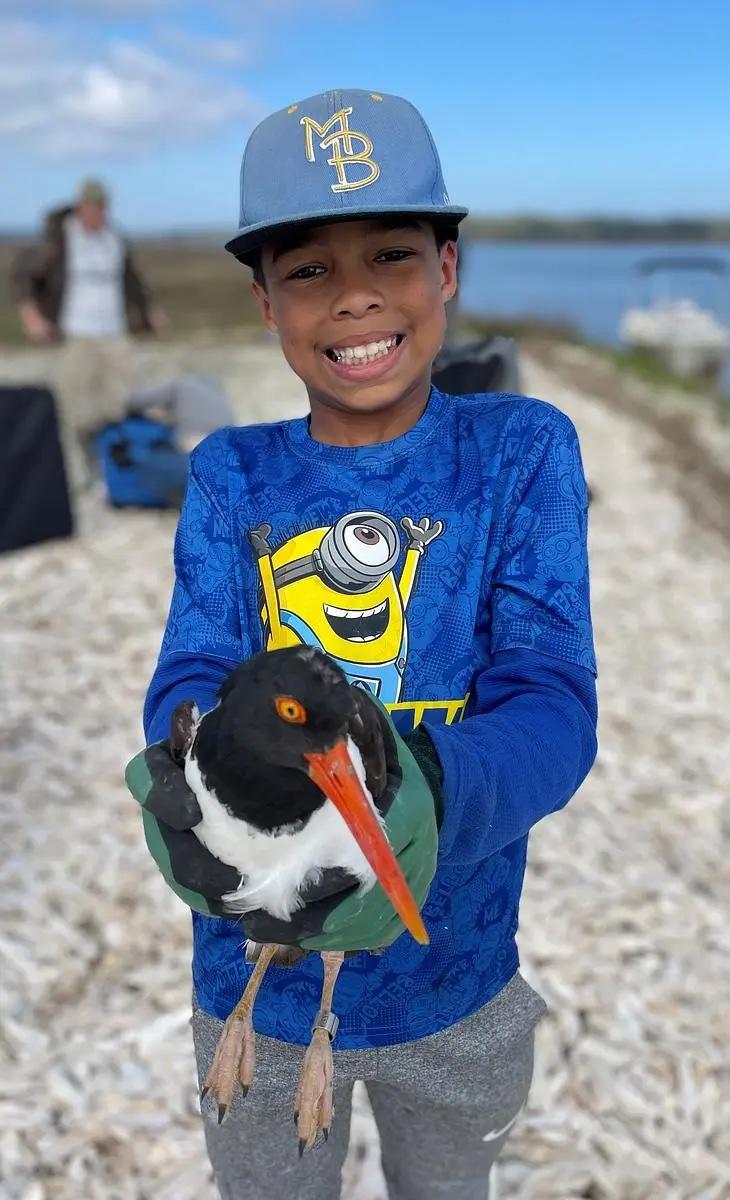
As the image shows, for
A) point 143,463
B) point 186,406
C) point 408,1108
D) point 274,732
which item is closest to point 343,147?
point 274,732

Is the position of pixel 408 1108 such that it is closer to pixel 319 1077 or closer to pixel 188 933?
pixel 319 1077

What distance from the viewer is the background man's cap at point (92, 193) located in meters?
6.94

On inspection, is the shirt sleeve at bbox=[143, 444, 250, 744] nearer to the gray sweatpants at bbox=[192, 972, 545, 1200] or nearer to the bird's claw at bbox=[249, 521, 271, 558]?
the bird's claw at bbox=[249, 521, 271, 558]

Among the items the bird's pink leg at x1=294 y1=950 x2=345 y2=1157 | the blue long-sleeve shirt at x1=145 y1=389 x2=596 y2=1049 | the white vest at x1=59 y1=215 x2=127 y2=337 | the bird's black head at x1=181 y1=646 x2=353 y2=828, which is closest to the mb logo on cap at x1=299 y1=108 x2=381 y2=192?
the blue long-sleeve shirt at x1=145 y1=389 x2=596 y2=1049

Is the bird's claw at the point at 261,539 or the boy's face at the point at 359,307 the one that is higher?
the boy's face at the point at 359,307

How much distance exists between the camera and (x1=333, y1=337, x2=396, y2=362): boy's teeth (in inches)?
52.3

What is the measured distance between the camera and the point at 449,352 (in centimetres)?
264

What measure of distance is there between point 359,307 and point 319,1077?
0.95 m

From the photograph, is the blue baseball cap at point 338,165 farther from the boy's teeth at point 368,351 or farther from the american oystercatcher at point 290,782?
the american oystercatcher at point 290,782

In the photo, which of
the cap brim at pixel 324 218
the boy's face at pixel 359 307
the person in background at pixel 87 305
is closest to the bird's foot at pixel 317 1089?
the boy's face at pixel 359 307

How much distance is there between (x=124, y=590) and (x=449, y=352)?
3.61 metres

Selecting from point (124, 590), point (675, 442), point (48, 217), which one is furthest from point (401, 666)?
point (675, 442)

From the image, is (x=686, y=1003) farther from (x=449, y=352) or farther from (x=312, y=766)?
(x=312, y=766)

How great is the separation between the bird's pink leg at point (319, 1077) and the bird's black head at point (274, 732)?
323 mm
